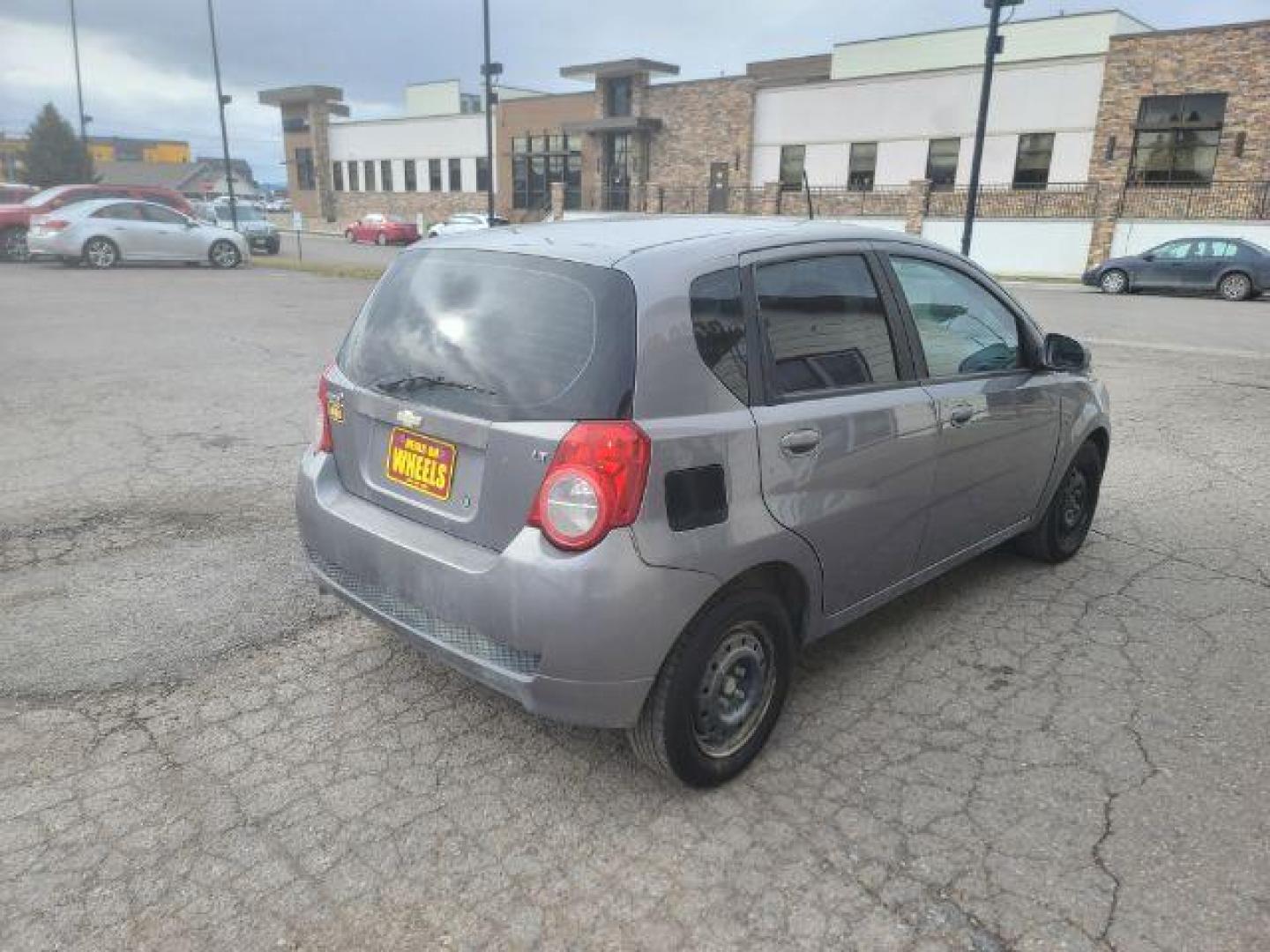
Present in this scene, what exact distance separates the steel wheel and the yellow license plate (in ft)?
66.8

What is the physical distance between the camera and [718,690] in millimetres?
2795

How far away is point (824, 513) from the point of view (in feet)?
9.59

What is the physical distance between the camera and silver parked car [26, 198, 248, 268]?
19250 millimetres

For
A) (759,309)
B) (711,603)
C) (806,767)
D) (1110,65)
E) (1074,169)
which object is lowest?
(806,767)

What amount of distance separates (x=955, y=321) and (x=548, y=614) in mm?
2238

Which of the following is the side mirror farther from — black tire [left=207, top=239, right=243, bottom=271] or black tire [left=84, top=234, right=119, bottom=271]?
black tire [left=207, top=239, right=243, bottom=271]

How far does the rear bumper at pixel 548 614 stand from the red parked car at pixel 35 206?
22.0 meters

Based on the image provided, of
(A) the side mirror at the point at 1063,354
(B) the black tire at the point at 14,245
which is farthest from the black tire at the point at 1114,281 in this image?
(B) the black tire at the point at 14,245

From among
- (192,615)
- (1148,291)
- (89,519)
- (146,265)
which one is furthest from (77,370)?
(1148,291)

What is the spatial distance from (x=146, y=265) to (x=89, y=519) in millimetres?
19037

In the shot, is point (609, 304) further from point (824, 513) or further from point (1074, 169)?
point (1074, 169)

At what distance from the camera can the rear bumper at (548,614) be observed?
239cm

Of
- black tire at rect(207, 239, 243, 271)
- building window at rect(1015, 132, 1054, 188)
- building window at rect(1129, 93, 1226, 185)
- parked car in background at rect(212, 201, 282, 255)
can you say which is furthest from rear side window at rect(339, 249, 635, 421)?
building window at rect(1015, 132, 1054, 188)

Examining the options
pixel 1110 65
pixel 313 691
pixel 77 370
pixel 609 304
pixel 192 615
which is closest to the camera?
pixel 609 304
